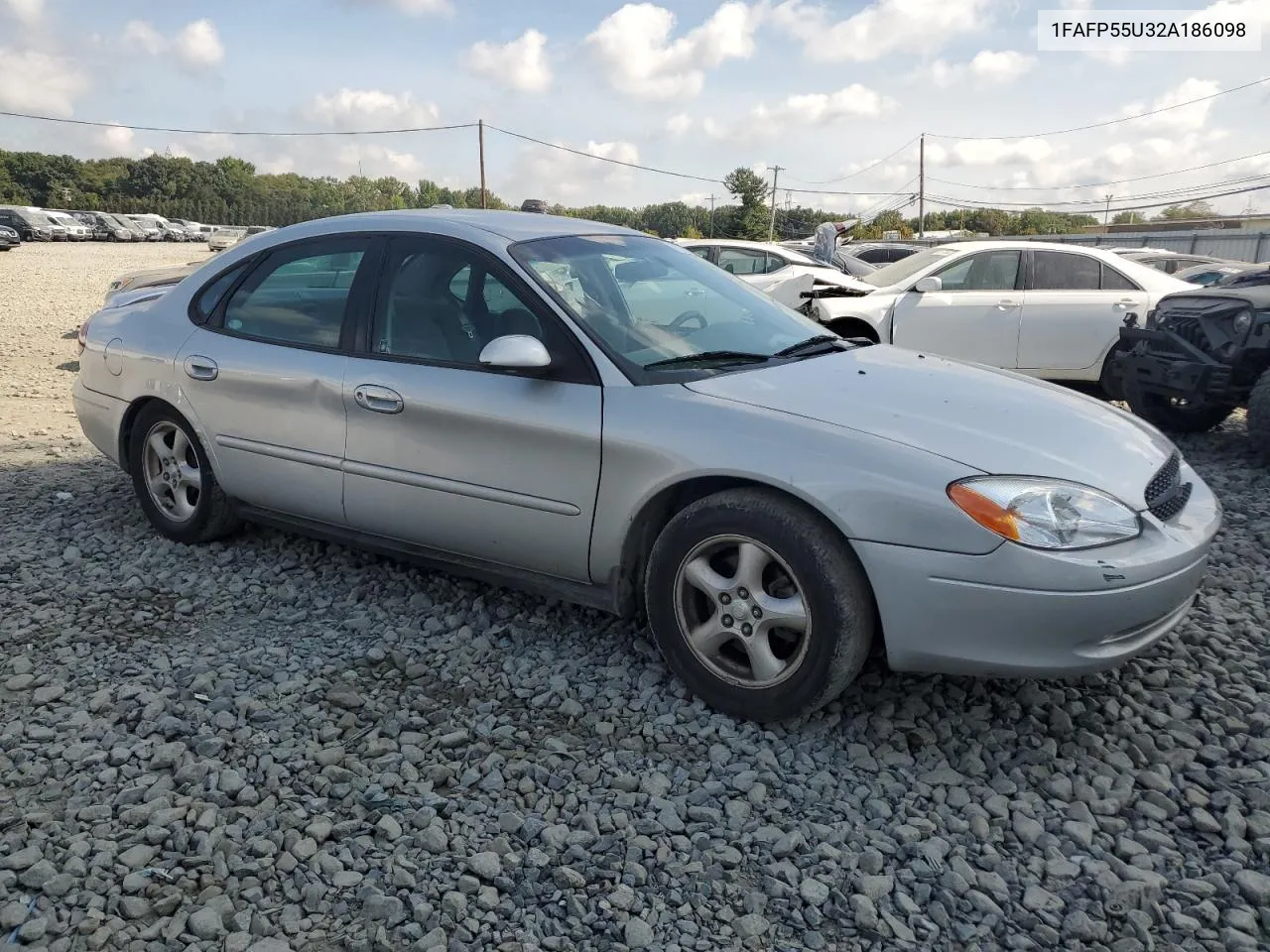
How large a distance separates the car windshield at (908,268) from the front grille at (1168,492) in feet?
19.1

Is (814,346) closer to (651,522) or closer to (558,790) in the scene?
(651,522)

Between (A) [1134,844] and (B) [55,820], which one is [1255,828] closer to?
(A) [1134,844]

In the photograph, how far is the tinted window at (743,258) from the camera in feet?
39.0

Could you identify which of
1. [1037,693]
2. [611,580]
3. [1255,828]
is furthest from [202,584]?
[1255,828]

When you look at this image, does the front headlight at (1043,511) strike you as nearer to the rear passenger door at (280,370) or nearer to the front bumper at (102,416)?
the rear passenger door at (280,370)

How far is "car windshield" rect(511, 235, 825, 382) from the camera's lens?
347cm

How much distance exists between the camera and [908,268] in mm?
9234

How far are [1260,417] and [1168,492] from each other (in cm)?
342

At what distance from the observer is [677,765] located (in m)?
2.93

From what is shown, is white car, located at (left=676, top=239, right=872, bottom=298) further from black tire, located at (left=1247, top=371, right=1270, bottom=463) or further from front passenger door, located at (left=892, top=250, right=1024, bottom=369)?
black tire, located at (left=1247, top=371, right=1270, bottom=463)

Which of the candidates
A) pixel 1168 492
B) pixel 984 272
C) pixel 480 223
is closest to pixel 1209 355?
pixel 984 272

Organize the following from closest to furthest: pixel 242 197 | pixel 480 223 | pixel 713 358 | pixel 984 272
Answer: pixel 713 358
pixel 480 223
pixel 984 272
pixel 242 197

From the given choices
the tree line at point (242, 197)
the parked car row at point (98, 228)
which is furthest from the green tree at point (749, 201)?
the parked car row at point (98, 228)

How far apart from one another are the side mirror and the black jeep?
4853mm
